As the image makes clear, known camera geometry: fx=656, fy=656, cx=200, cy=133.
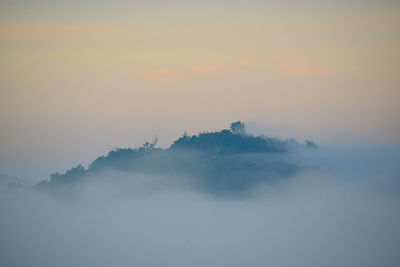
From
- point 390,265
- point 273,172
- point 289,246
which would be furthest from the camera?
point 289,246

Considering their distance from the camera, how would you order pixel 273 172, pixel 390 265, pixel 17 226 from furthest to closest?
pixel 17 226 → pixel 273 172 → pixel 390 265

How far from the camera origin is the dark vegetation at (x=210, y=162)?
465 feet

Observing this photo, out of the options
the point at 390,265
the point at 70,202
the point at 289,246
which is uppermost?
the point at 70,202

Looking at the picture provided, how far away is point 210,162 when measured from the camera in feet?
479

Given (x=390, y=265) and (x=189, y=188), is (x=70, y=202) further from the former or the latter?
(x=390, y=265)

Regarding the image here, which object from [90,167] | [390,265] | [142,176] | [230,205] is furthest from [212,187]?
[390,265]

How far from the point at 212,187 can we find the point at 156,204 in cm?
1705

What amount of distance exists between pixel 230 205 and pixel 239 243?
1249 centimetres

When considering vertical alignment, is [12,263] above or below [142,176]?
below

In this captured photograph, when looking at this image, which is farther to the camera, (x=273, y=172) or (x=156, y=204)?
(x=156, y=204)

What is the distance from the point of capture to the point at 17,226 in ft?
591

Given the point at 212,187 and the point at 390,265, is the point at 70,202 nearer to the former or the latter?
the point at 212,187

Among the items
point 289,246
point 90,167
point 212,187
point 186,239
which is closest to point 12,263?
point 90,167

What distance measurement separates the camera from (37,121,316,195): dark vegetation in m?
142
